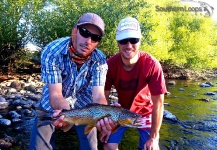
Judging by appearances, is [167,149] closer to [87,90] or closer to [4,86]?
[87,90]

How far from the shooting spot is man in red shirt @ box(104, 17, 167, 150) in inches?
157

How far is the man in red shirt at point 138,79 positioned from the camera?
398 cm

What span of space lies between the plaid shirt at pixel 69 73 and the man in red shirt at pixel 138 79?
0.68 meters

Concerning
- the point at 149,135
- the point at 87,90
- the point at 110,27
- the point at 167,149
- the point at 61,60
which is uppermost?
the point at 110,27

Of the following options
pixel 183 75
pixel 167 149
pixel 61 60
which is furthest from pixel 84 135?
pixel 183 75

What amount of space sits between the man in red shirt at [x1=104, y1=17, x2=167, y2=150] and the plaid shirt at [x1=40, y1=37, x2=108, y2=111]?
68cm

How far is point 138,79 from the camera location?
4203 mm

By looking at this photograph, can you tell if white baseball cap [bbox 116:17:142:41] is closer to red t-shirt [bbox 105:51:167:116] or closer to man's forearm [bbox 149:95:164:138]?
red t-shirt [bbox 105:51:167:116]

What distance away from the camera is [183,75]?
2764 cm

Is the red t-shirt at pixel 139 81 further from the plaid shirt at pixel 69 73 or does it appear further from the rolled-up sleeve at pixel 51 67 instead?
the rolled-up sleeve at pixel 51 67

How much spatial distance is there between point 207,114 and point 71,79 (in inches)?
373

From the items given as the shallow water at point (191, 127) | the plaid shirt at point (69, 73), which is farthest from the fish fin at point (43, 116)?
the shallow water at point (191, 127)

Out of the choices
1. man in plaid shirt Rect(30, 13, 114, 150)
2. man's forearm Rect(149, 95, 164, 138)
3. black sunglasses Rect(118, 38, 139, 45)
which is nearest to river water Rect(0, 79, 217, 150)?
man's forearm Rect(149, 95, 164, 138)

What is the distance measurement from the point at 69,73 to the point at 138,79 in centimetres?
134
